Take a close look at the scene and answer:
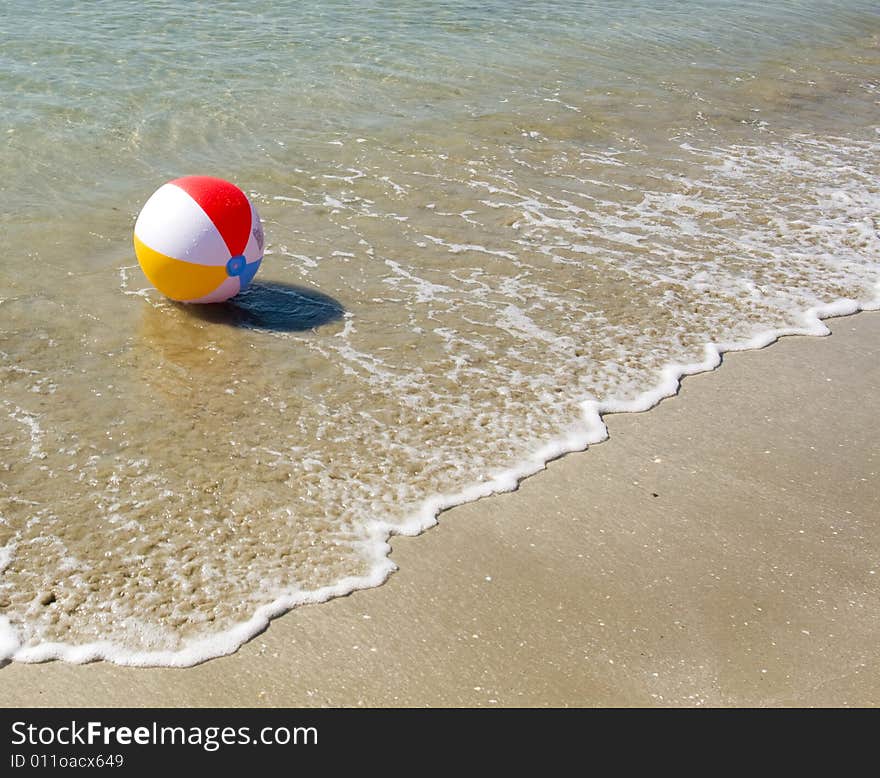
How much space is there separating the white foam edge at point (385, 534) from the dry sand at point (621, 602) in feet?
0.21

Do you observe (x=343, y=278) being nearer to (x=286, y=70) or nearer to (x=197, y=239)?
(x=197, y=239)

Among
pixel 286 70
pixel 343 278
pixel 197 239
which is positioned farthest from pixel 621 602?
pixel 286 70

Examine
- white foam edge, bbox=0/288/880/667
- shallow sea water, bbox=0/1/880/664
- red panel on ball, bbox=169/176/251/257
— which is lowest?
white foam edge, bbox=0/288/880/667

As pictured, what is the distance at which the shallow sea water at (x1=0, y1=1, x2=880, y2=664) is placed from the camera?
532 centimetres

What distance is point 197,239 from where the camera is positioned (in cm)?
726

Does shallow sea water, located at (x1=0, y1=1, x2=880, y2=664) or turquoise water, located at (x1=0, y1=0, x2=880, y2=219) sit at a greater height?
turquoise water, located at (x1=0, y1=0, x2=880, y2=219)

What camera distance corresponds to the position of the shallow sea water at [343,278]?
532cm

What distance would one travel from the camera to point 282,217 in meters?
9.73

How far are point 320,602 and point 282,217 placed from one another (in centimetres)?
557

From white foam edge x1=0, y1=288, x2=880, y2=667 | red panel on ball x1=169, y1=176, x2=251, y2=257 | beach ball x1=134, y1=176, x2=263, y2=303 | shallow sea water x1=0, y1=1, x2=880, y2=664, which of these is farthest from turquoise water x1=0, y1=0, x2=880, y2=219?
white foam edge x1=0, y1=288, x2=880, y2=667

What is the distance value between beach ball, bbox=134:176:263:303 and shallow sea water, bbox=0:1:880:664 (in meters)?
Answer: 0.30

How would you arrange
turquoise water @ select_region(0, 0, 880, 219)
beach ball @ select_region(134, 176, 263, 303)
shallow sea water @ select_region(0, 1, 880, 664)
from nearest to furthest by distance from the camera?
1. shallow sea water @ select_region(0, 1, 880, 664)
2. beach ball @ select_region(134, 176, 263, 303)
3. turquoise water @ select_region(0, 0, 880, 219)

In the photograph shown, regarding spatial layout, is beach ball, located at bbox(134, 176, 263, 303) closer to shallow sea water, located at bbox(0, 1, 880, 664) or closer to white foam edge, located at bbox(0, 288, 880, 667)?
shallow sea water, located at bbox(0, 1, 880, 664)
